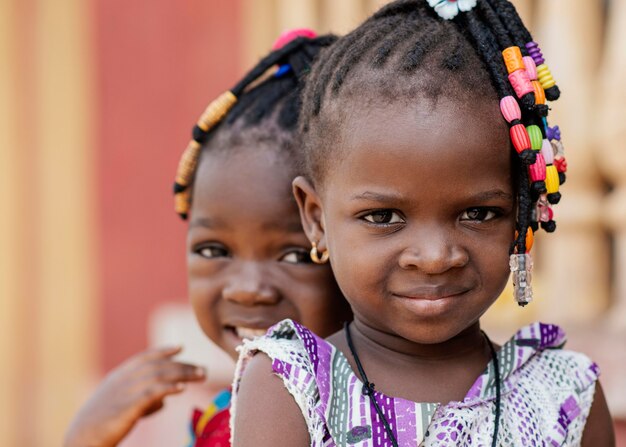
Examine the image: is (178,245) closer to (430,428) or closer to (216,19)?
(216,19)

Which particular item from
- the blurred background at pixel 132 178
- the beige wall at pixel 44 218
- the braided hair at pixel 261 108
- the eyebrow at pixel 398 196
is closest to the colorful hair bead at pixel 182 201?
the braided hair at pixel 261 108

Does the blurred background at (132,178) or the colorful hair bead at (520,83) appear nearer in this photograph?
the colorful hair bead at (520,83)

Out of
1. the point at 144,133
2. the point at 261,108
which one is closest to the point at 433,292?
the point at 261,108

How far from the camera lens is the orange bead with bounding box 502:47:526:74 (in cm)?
178

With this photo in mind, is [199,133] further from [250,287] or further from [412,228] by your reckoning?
[412,228]

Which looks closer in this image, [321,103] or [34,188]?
[321,103]

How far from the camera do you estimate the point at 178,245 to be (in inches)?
233

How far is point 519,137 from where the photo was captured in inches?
68.3

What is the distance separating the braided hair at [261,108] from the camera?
7.34 ft

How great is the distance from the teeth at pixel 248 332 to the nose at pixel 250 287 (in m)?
0.07

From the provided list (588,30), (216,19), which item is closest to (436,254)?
(588,30)

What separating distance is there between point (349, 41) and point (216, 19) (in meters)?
3.71

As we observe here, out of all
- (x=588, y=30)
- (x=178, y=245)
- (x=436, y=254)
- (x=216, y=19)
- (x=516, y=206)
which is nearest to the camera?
(x=436, y=254)

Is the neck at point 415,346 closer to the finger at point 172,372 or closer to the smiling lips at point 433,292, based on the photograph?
the smiling lips at point 433,292
